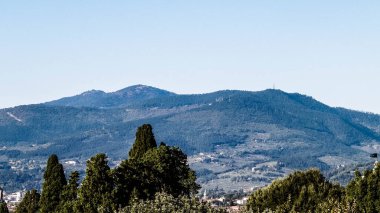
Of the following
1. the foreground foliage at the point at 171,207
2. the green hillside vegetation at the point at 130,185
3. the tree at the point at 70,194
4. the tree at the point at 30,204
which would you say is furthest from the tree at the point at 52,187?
the foreground foliage at the point at 171,207

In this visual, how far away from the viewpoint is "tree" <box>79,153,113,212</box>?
68.9m

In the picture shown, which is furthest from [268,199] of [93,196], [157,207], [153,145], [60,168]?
[157,207]

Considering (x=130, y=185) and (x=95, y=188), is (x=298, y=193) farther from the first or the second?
(x=95, y=188)

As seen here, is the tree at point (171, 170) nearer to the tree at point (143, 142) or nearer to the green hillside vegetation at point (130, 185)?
the green hillside vegetation at point (130, 185)

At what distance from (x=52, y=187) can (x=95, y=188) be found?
65.2ft

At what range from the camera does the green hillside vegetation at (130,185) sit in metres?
59.3

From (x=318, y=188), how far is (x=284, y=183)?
3772 mm

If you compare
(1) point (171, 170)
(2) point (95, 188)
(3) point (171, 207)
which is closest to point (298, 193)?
(1) point (171, 170)

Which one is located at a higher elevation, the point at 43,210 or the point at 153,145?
the point at 153,145

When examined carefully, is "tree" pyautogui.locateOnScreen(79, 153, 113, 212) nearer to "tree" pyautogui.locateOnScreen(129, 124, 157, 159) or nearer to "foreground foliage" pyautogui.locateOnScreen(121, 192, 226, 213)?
"foreground foliage" pyautogui.locateOnScreen(121, 192, 226, 213)

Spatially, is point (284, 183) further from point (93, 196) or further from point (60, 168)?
point (93, 196)

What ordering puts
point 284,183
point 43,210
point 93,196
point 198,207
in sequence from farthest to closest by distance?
point 284,183, point 43,210, point 93,196, point 198,207

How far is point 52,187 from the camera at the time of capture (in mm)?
88438

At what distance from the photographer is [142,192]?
3039 inches
